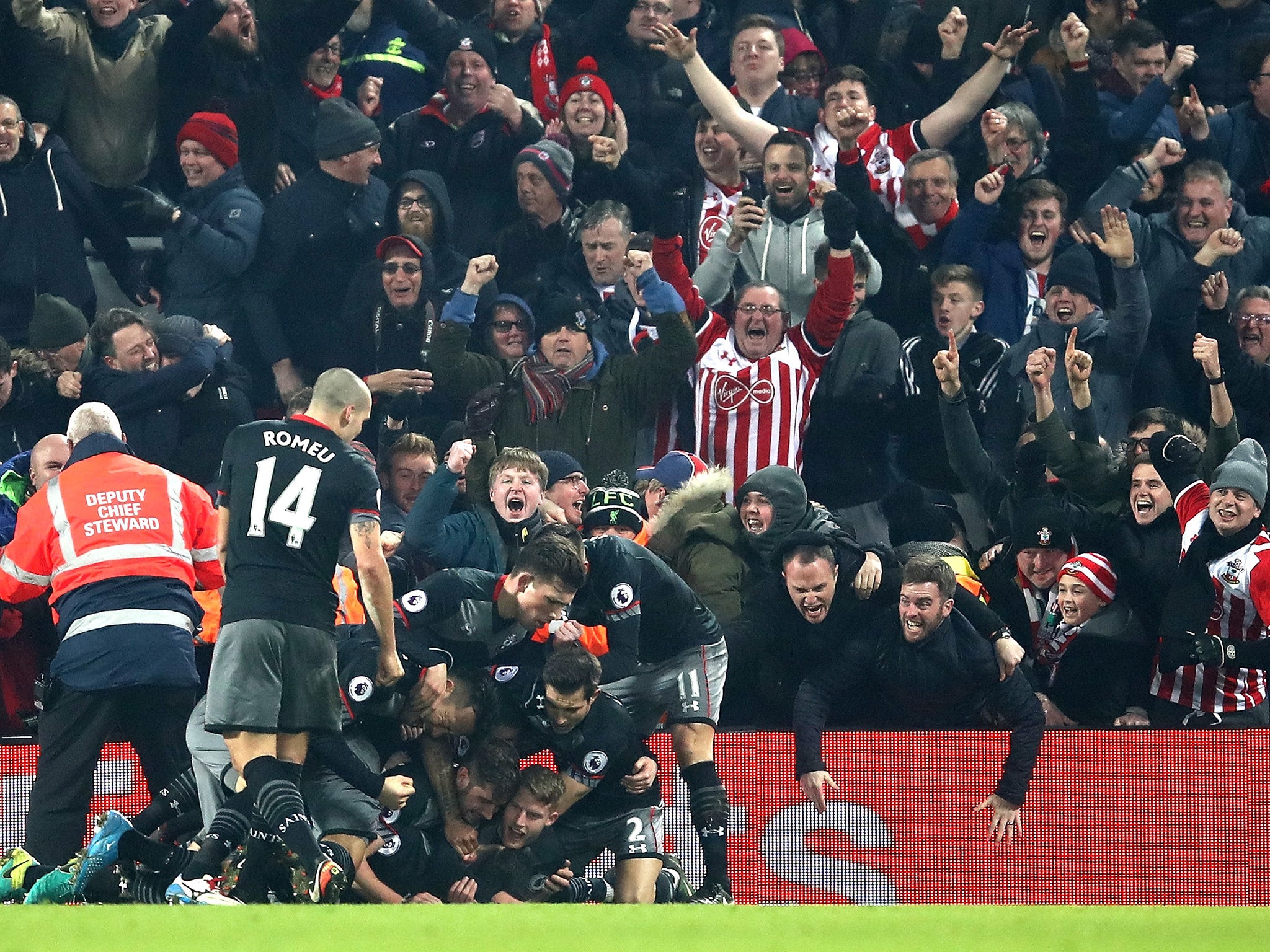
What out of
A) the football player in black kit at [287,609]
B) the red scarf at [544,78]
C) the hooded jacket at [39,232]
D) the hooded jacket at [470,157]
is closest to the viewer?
the football player in black kit at [287,609]

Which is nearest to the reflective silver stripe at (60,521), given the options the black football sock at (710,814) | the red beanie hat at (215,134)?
the black football sock at (710,814)

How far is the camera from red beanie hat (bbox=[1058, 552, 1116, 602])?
7484 millimetres

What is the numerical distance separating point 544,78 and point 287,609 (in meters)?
4.28

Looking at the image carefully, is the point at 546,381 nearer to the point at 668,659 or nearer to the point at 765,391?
the point at 765,391

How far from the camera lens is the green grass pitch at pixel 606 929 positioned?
5691 mm

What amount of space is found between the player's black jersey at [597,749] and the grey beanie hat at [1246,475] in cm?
253

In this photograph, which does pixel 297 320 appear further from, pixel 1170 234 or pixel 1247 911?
pixel 1247 911

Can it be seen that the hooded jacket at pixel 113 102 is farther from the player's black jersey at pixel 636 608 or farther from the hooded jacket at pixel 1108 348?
the hooded jacket at pixel 1108 348

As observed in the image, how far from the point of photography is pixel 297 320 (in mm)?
9094

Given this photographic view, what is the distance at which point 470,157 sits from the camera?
9.35 m

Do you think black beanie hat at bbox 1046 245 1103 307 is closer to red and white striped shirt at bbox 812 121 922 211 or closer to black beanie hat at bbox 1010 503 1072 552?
red and white striped shirt at bbox 812 121 922 211

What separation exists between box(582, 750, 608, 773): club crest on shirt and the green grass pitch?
1.74ft

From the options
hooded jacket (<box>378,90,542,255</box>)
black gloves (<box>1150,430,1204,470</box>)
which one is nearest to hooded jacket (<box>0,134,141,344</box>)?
hooded jacket (<box>378,90,542,255</box>)

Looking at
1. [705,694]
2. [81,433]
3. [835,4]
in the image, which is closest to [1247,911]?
[705,694]
